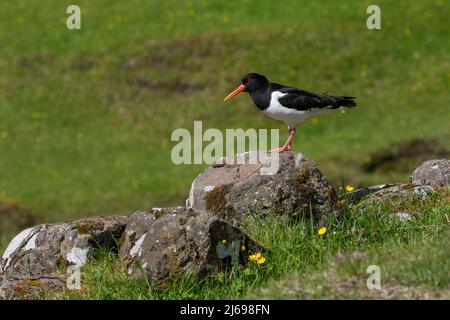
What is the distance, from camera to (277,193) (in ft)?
42.6

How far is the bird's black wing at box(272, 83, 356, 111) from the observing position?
14797mm

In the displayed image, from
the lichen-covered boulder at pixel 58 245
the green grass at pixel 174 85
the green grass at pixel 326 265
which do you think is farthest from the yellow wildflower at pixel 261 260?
the green grass at pixel 174 85

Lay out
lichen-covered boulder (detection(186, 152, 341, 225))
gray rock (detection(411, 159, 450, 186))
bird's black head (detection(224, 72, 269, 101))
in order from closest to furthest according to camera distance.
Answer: lichen-covered boulder (detection(186, 152, 341, 225)) → bird's black head (detection(224, 72, 269, 101)) → gray rock (detection(411, 159, 450, 186))

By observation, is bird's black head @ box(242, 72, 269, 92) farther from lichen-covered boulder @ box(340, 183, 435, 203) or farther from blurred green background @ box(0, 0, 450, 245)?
blurred green background @ box(0, 0, 450, 245)

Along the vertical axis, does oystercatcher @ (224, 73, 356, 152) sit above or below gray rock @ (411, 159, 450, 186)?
above

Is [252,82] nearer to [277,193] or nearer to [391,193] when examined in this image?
[277,193]

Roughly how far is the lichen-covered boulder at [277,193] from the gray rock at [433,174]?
3.38m

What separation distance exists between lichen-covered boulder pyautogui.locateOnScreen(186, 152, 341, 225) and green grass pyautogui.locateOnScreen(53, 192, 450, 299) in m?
0.25

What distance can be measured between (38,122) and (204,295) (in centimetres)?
3314

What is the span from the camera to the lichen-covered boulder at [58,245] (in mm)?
12625

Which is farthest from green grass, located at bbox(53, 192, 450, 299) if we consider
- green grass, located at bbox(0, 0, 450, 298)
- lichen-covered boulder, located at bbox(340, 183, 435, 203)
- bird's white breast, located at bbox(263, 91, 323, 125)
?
green grass, located at bbox(0, 0, 450, 298)

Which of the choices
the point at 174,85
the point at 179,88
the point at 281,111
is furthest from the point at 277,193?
the point at 174,85

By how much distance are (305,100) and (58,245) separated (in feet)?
16.4

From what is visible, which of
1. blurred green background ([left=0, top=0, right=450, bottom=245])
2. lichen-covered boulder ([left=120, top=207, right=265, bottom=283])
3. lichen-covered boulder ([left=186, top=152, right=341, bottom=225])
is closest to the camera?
lichen-covered boulder ([left=120, top=207, right=265, bottom=283])
